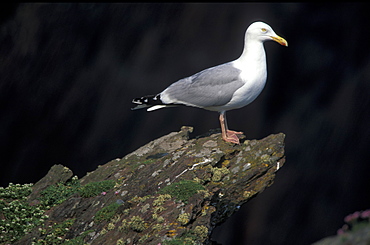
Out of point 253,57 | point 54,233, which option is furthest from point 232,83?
point 54,233

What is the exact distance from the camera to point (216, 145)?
10656 mm

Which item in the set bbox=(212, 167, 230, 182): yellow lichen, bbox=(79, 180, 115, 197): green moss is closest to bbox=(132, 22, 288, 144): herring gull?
bbox=(212, 167, 230, 182): yellow lichen

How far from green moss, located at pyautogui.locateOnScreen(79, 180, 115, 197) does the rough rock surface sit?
90mm

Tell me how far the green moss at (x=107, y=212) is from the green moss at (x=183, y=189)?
0.90m

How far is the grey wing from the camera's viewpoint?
1024cm

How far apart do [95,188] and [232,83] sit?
342cm

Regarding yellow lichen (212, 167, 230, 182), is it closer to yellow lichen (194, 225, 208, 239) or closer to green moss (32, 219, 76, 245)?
yellow lichen (194, 225, 208, 239)

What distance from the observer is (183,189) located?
8.88 m

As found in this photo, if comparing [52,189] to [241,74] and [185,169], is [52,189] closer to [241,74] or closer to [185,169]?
[185,169]

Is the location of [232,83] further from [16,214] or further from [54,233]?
[16,214]

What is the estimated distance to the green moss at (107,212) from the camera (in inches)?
354

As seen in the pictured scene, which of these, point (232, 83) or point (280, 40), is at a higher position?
point (280, 40)

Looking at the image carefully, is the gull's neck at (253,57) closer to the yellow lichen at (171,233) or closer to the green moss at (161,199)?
the green moss at (161,199)

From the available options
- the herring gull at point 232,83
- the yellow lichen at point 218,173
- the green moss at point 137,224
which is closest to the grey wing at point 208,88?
the herring gull at point 232,83
